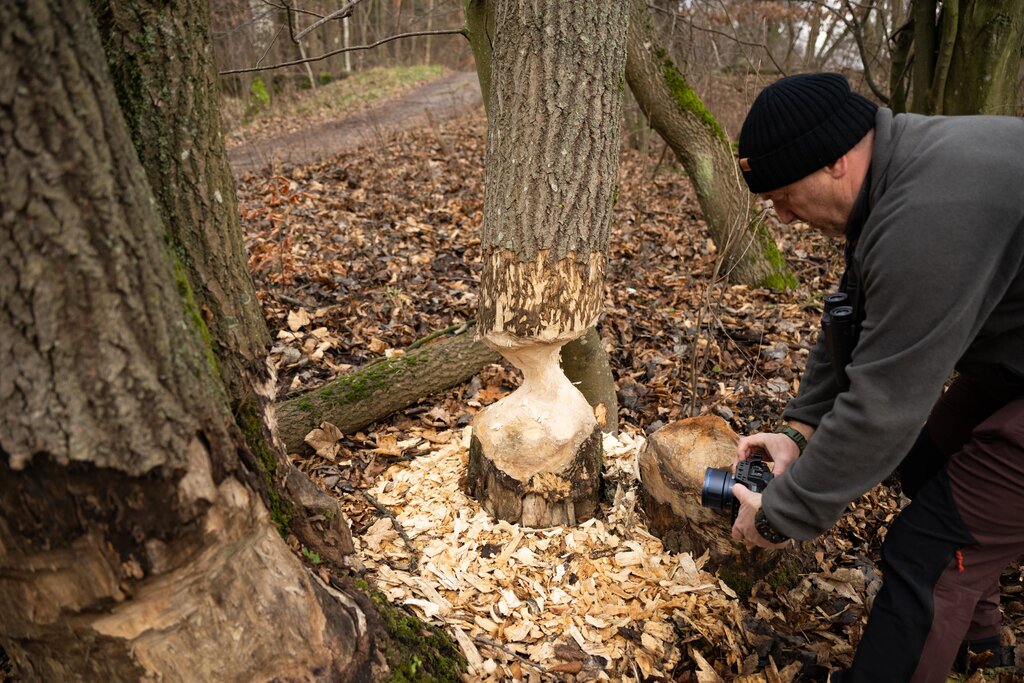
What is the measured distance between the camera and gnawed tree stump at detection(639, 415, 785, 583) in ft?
0.86

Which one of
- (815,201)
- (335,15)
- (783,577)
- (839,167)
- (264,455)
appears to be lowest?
(783,577)

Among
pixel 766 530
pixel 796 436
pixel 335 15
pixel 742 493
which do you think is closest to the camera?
pixel 766 530

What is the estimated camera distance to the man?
64.7 inches

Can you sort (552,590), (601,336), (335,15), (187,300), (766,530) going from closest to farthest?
(187,300) → (766,530) → (552,590) → (335,15) → (601,336)

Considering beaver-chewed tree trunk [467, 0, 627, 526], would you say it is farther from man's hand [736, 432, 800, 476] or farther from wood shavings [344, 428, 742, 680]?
man's hand [736, 432, 800, 476]

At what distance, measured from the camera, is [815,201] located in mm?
2010

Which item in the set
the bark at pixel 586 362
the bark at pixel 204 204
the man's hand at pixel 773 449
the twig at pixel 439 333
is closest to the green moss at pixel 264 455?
the bark at pixel 204 204

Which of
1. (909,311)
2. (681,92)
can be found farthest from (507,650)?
(681,92)

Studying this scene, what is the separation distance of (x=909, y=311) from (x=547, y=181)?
137cm

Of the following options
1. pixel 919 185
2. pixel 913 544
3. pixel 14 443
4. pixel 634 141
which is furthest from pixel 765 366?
pixel 634 141

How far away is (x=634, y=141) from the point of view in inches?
436

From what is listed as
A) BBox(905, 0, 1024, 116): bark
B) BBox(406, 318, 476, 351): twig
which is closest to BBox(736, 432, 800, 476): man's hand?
BBox(406, 318, 476, 351): twig

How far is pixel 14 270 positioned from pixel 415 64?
22.5 m

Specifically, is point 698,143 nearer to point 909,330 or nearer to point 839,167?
point 839,167
